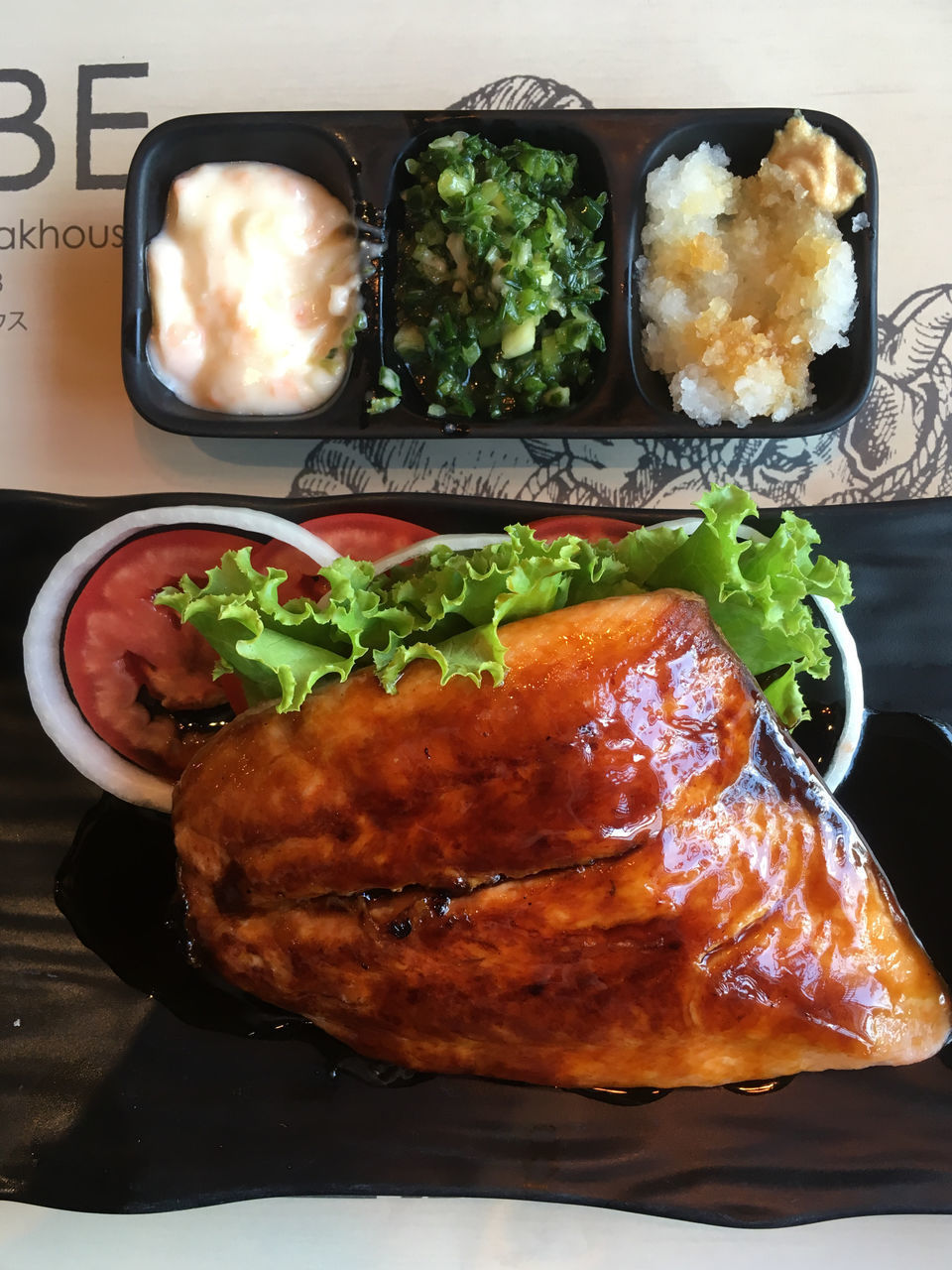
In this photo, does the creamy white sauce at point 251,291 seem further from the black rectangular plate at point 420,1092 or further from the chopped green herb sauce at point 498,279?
the black rectangular plate at point 420,1092

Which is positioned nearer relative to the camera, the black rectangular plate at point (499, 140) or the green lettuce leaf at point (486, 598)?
the green lettuce leaf at point (486, 598)

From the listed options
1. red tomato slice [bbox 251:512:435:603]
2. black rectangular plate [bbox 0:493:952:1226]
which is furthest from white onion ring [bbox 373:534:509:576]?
black rectangular plate [bbox 0:493:952:1226]

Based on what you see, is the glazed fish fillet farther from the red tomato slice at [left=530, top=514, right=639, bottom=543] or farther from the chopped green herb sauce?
the chopped green herb sauce

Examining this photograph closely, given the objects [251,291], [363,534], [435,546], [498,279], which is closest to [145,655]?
Result: [363,534]

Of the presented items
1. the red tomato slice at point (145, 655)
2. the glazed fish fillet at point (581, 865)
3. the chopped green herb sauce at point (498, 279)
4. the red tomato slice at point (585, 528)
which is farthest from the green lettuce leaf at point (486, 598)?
the chopped green herb sauce at point (498, 279)

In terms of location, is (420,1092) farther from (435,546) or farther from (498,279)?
(498,279)

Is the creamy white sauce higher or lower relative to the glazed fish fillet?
higher
